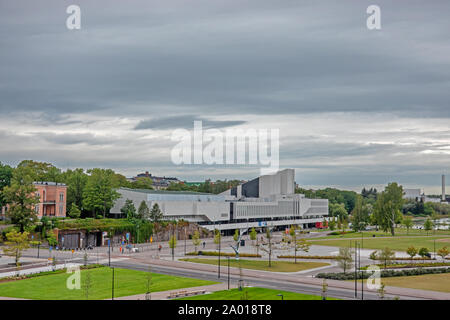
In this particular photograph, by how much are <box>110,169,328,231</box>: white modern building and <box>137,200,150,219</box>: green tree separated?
4704 millimetres

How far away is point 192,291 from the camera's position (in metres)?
45.1

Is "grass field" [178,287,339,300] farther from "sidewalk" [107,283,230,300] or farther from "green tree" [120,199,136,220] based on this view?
"green tree" [120,199,136,220]

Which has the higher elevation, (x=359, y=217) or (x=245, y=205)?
(x=245, y=205)

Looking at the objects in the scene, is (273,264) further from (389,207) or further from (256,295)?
(389,207)

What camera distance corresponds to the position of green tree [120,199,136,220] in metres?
102

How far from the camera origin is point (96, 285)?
4806 centimetres

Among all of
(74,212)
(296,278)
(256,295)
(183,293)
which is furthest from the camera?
(74,212)

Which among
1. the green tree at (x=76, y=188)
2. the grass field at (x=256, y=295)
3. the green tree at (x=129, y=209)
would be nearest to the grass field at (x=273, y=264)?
the grass field at (x=256, y=295)

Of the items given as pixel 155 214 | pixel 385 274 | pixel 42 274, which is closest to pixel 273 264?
pixel 385 274

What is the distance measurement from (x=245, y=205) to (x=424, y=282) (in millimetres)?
78326

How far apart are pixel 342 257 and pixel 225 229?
6717cm

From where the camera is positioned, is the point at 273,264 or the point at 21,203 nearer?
the point at 273,264

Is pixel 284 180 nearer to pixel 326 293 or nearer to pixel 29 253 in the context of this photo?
pixel 29 253

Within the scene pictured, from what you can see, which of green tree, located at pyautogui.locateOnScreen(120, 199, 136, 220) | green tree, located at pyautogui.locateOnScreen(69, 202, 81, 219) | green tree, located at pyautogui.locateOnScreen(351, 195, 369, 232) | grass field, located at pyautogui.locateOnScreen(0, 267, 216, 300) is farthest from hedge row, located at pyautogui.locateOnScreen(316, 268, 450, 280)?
green tree, located at pyautogui.locateOnScreen(351, 195, 369, 232)
